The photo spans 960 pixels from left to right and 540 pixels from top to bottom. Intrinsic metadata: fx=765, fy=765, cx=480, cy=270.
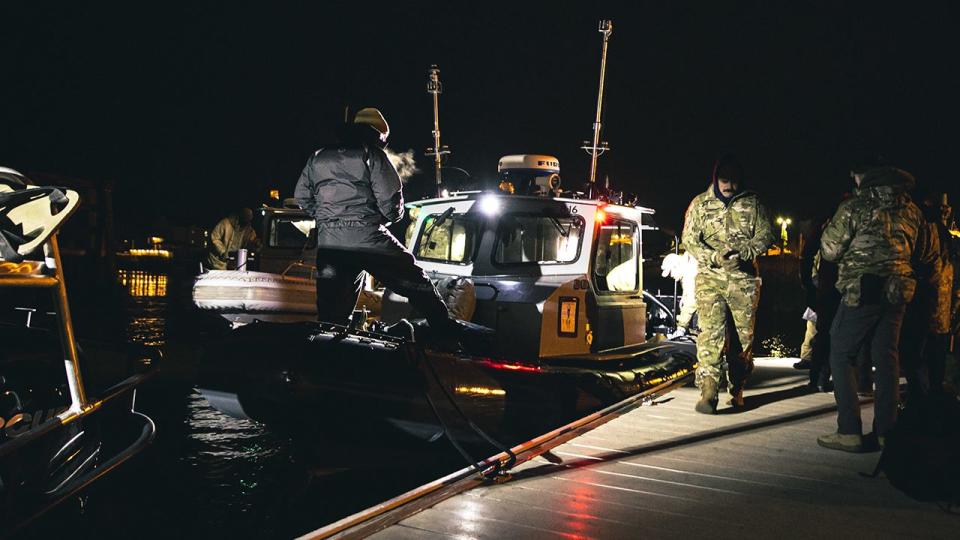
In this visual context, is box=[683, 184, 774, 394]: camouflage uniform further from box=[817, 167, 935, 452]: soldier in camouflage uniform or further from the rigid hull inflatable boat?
box=[817, 167, 935, 452]: soldier in camouflage uniform

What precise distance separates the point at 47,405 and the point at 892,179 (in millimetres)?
4621

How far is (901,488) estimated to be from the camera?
3.75m

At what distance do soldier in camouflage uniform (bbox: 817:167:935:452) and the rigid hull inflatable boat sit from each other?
179cm

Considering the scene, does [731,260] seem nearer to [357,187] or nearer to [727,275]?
[727,275]

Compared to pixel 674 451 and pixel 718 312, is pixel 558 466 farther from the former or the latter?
pixel 718 312

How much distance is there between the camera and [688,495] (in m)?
3.78

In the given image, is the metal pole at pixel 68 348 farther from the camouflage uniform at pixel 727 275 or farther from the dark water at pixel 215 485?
the camouflage uniform at pixel 727 275

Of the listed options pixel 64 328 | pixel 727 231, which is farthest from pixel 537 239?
pixel 64 328

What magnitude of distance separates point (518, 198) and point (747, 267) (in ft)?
6.39

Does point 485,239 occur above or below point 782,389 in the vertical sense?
above

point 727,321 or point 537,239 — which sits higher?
point 537,239

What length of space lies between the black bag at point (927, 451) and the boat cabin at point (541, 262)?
2.66 m

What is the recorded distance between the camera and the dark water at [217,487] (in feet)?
14.1

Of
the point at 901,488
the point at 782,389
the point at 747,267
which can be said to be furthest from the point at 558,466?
the point at 782,389
